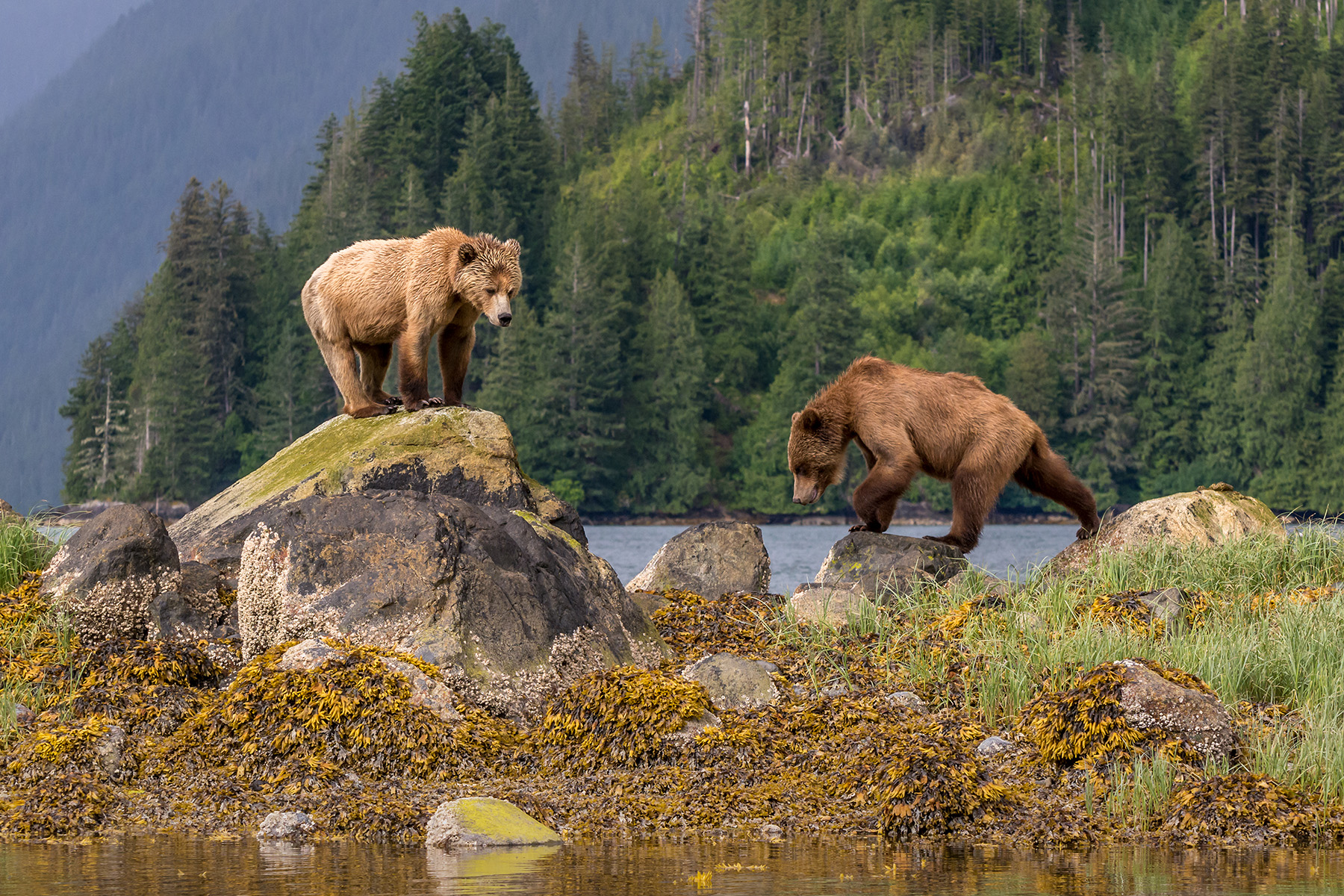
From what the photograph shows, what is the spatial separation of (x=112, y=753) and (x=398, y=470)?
12.7ft

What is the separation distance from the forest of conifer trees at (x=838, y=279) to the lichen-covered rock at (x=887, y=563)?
195 feet

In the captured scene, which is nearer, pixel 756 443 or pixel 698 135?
pixel 756 443

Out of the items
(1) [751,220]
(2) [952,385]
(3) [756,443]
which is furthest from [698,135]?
(2) [952,385]

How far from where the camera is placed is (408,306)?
11.4 m

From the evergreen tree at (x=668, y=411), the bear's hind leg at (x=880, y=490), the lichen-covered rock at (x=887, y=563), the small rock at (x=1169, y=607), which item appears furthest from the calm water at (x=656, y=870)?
the evergreen tree at (x=668, y=411)

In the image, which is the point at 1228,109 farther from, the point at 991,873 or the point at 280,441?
the point at 991,873

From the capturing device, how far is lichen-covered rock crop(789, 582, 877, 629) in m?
10.7

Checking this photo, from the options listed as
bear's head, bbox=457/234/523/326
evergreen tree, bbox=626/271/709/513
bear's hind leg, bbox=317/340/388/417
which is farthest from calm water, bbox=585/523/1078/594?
bear's head, bbox=457/234/523/326

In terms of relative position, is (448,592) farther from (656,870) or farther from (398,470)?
(656,870)

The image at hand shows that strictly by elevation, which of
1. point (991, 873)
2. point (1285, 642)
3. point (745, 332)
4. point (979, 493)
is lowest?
point (991, 873)

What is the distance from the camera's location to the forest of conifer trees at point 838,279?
77.3m

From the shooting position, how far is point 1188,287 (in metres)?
84.2

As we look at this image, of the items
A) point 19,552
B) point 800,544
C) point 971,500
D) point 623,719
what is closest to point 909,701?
point 623,719

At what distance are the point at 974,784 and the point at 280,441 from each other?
246 ft
